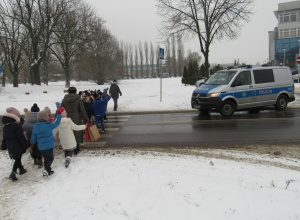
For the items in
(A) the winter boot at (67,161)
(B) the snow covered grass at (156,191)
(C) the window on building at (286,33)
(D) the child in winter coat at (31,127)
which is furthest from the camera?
(C) the window on building at (286,33)

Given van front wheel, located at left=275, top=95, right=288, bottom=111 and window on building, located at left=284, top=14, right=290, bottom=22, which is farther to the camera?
window on building, located at left=284, top=14, right=290, bottom=22

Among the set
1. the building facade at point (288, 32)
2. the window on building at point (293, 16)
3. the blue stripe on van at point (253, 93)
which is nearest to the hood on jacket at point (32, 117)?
the blue stripe on van at point (253, 93)

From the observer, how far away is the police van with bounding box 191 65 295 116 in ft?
36.2

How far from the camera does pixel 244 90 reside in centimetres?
1123

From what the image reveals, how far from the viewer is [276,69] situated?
11992mm

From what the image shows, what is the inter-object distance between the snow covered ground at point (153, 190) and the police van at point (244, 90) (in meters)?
5.63

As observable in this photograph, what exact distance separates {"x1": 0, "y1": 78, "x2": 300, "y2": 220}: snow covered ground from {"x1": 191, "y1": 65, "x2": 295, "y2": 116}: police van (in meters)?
5.63

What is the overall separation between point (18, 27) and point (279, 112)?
3198 centimetres

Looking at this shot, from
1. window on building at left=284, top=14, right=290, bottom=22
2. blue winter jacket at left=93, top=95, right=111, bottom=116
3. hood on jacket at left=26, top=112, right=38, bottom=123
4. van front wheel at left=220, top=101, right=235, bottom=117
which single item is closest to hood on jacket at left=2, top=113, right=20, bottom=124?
hood on jacket at left=26, top=112, right=38, bottom=123

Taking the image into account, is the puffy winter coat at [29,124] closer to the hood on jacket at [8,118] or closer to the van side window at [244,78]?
the hood on jacket at [8,118]

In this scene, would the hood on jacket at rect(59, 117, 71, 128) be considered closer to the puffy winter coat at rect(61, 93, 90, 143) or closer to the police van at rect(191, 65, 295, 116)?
the puffy winter coat at rect(61, 93, 90, 143)

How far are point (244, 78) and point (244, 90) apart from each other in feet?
1.93

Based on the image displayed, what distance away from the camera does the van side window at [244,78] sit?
1128 centimetres

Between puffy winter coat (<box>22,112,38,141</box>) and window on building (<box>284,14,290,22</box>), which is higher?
window on building (<box>284,14,290,22</box>)
